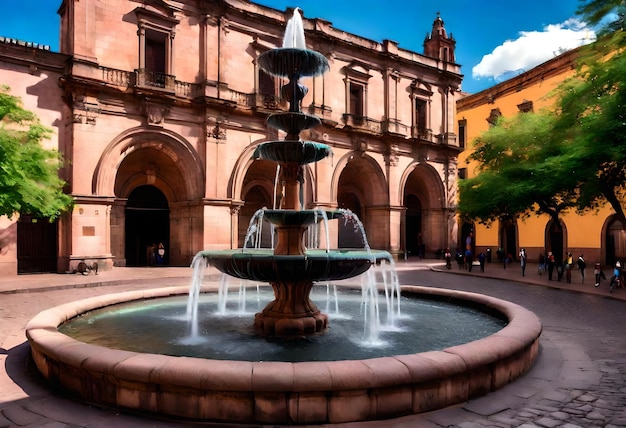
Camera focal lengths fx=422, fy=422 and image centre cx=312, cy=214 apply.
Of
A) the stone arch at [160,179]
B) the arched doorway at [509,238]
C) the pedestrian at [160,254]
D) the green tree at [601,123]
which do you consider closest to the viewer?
the green tree at [601,123]

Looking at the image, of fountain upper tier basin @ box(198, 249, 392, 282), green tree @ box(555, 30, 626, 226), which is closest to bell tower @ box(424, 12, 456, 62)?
green tree @ box(555, 30, 626, 226)

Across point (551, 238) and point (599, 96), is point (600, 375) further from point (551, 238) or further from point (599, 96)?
point (551, 238)

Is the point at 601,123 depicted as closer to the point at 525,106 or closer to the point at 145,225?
the point at 525,106

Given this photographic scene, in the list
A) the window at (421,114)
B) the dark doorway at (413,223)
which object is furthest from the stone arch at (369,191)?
the window at (421,114)

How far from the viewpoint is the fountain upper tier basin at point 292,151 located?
24.9 ft

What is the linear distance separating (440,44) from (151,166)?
25.4 m

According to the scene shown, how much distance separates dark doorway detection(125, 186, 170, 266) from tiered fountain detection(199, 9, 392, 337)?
17035mm

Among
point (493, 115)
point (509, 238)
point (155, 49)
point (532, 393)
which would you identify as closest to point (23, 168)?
point (155, 49)

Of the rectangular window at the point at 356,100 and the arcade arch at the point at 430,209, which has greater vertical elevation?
the rectangular window at the point at 356,100

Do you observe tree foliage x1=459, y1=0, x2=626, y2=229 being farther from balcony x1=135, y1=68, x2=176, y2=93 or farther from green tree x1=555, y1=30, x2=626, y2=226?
balcony x1=135, y1=68, x2=176, y2=93

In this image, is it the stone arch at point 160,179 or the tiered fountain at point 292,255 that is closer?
the tiered fountain at point 292,255

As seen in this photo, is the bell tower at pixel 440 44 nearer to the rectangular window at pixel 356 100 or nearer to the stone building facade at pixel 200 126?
the stone building facade at pixel 200 126

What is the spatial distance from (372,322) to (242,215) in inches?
842

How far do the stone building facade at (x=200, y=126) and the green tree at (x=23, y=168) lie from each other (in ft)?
10.4
